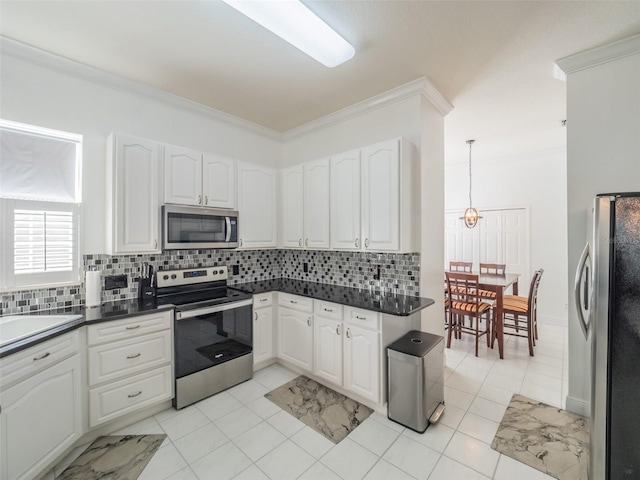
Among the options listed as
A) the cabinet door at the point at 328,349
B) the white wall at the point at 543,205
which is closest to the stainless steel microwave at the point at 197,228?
the cabinet door at the point at 328,349

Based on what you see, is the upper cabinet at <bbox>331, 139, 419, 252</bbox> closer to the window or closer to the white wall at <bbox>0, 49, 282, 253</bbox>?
the white wall at <bbox>0, 49, 282, 253</bbox>

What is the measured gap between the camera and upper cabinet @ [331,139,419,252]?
2.55 m

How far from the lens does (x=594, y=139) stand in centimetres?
227

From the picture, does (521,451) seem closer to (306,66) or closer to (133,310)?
(133,310)

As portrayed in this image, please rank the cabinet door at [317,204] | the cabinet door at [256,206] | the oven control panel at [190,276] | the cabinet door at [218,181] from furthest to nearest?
1. the cabinet door at [256,206]
2. the cabinet door at [317,204]
3. the cabinet door at [218,181]
4. the oven control panel at [190,276]

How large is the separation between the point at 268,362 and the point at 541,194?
4.91 metres

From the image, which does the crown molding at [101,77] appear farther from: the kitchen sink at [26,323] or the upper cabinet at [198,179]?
the kitchen sink at [26,323]

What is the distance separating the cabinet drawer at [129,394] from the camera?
6.71 feet

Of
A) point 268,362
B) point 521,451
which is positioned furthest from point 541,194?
point 268,362

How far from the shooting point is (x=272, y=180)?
11.6ft

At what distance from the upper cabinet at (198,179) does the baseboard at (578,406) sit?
3538 mm

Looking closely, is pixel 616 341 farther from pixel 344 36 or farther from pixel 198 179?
pixel 198 179

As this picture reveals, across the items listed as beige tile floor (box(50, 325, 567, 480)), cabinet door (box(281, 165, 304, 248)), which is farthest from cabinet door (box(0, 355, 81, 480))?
cabinet door (box(281, 165, 304, 248))

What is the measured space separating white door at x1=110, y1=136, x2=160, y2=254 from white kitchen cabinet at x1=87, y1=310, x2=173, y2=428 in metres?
0.65
